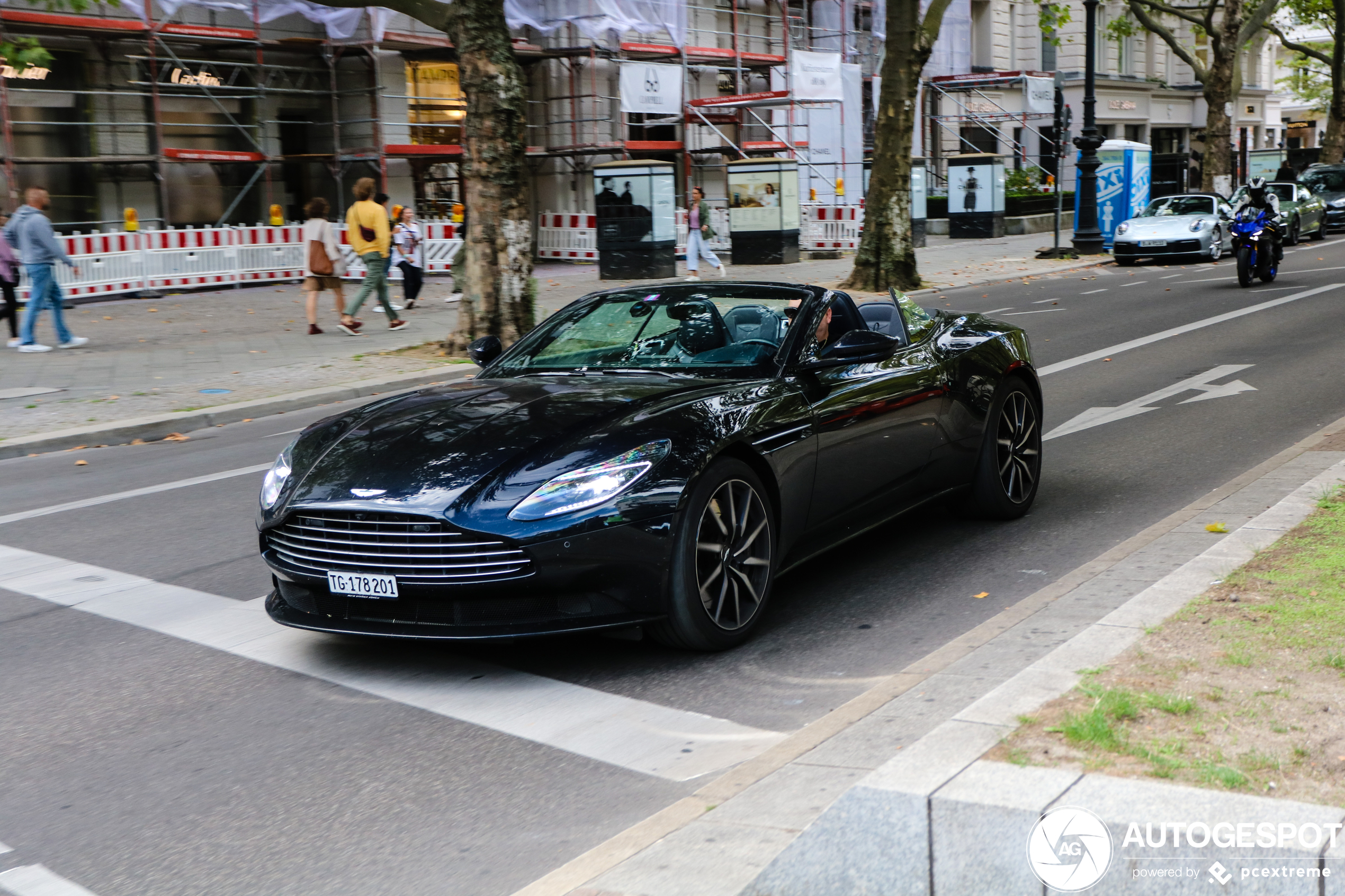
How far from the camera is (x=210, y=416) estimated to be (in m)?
12.1

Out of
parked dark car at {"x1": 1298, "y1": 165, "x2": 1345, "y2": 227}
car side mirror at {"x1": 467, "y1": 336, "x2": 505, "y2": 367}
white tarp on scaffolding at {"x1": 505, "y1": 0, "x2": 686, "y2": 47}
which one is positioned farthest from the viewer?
parked dark car at {"x1": 1298, "y1": 165, "x2": 1345, "y2": 227}

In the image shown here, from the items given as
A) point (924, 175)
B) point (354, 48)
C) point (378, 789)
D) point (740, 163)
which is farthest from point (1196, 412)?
point (924, 175)

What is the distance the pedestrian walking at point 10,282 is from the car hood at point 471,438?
42.2 feet

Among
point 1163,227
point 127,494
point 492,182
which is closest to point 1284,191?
point 1163,227

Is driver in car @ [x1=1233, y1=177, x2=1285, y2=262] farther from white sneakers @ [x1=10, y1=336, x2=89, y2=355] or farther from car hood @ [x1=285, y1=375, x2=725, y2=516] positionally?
car hood @ [x1=285, y1=375, x2=725, y2=516]

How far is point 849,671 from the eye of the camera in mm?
4980

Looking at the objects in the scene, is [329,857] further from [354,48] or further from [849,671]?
[354,48]

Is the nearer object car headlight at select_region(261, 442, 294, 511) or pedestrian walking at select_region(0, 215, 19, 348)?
car headlight at select_region(261, 442, 294, 511)

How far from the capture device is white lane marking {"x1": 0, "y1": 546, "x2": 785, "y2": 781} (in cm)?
429

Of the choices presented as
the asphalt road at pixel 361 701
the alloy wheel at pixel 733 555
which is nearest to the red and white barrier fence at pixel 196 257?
the asphalt road at pixel 361 701

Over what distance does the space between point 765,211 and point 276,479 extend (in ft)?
81.7

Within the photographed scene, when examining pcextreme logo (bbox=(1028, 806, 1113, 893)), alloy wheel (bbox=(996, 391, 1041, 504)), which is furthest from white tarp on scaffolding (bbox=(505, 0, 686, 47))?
pcextreme logo (bbox=(1028, 806, 1113, 893))

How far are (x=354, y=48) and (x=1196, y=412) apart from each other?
2225cm

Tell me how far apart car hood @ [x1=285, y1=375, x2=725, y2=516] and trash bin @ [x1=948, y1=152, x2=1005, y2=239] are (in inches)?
1294
